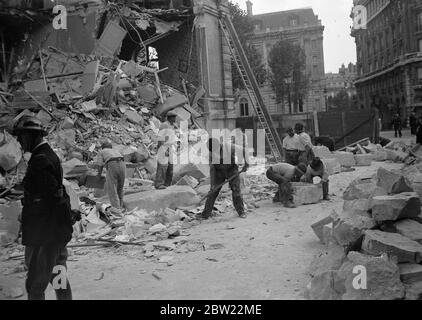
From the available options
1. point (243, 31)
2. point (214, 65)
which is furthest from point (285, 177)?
point (243, 31)

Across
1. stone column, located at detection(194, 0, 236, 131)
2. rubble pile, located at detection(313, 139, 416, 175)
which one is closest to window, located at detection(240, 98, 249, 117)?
stone column, located at detection(194, 0, 236, 131)

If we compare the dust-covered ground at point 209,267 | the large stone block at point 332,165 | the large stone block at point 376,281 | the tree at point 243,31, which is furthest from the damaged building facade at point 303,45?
the large stone block at point 376,281

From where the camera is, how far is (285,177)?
322 inches

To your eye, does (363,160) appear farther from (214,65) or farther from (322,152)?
(214,65)

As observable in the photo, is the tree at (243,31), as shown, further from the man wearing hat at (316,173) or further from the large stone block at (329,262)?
the large stone block at (329,262)

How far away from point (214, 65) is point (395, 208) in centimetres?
1390

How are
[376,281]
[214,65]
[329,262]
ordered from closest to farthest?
[376,281]
[329,262]
[214,65]

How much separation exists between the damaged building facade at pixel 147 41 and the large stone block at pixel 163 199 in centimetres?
642

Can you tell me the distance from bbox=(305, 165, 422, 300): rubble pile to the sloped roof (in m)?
50.4

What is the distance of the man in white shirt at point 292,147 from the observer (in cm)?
951

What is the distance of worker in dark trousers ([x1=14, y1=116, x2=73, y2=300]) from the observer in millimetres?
3266

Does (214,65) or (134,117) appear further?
(214,65)

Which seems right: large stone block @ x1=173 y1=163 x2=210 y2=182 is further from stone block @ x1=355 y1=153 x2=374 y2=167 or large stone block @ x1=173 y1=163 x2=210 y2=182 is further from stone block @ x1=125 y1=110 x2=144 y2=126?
stone block @ x1=355 y1=153 x2=374 y2=167

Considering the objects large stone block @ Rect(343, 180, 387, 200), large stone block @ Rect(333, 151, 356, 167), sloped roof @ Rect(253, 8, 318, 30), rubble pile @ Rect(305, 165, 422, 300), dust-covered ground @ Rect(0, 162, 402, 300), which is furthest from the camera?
sloped roof @ Rect(253, 8, 318, 30)
